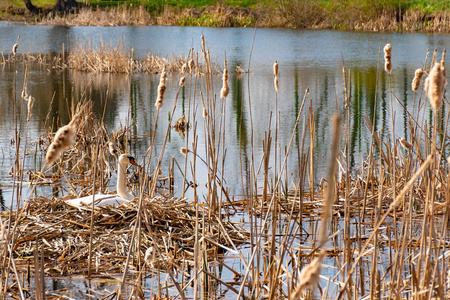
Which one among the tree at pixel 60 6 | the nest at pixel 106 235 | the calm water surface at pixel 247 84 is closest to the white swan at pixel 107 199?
the nest at pixel 106 235

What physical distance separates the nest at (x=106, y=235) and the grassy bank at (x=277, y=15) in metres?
25.1

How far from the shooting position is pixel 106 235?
161 inches

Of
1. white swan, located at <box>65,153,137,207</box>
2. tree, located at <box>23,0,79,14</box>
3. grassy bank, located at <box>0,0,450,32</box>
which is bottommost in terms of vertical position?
white swan, located at <box>65,153,137,207</box>

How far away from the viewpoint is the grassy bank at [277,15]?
29906mm

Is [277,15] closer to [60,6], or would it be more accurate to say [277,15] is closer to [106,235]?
[60,6]

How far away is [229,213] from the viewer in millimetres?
5043

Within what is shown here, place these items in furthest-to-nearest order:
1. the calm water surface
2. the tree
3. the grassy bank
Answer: the tree < the grassy bank < the calm water surface

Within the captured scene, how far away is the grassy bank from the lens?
1177 inches

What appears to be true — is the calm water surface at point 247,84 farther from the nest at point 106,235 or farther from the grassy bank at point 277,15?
the grassy bank at point 277,15

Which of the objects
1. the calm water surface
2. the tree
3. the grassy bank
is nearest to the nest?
the calm water surface

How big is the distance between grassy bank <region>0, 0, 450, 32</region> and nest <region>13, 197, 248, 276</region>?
25.1 metres

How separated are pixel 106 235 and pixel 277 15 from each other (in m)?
30.9

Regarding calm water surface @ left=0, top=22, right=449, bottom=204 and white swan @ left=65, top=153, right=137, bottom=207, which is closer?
white swan @ left=65, top=153, right=137, bottom=207

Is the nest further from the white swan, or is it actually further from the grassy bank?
the grassy bank
